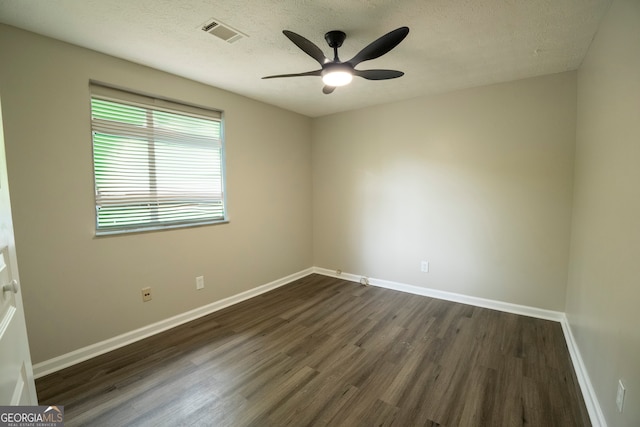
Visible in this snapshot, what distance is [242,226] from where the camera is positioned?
3352 mm

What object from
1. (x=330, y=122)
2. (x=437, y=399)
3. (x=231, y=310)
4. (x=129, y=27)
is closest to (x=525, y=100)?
(x=330, y=122)

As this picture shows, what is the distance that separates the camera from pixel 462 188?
3164 millimetres

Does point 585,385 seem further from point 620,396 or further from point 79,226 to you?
point 79,226

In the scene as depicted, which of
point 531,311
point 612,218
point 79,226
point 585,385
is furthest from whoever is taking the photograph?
point 531,311

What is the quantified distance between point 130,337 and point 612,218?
3575 millimetres

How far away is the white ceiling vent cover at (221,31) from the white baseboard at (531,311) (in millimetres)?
3214

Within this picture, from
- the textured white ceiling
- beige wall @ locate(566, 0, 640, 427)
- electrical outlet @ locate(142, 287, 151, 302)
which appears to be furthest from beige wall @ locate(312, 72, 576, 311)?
electrical outlet @ locate(142, 287, 151, 302)

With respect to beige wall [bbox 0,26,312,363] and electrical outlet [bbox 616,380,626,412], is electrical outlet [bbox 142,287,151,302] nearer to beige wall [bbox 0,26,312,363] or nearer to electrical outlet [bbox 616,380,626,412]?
beige wall [bbox 0,26,312,363]

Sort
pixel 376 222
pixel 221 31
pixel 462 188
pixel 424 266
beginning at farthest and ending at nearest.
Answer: pixel 376 222 → pixel 424 266 → pixel 462 188 → pixel 221 31

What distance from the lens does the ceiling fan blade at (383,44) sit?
1.54 meters

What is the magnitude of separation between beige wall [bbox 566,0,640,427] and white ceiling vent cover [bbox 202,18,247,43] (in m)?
2.21

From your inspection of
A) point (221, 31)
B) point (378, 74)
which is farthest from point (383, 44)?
point (221, 31)

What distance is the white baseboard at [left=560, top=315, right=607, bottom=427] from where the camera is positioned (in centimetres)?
152

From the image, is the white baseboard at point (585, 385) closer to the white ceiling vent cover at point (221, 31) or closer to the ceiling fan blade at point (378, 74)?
the ceiling fan blade at point (378, 74)
